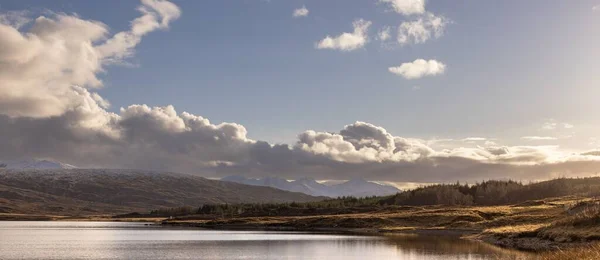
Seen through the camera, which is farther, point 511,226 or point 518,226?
point 511,226

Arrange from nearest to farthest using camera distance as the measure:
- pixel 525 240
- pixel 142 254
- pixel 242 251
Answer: pixel 142 254 < pixel 242 251 < pixel 525 240

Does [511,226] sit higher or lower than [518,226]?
lower

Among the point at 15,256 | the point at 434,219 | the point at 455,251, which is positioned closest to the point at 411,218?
the point at 434,219

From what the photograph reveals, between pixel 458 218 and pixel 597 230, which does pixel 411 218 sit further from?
pixel 597 230

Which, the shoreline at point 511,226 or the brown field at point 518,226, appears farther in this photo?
the shoreline at point 511,226

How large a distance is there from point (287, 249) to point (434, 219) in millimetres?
101507

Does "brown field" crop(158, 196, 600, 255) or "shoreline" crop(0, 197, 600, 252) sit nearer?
"brown field" crop(158, 196, 600, 255)

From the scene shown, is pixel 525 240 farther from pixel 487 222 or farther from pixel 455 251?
pixel 487 222

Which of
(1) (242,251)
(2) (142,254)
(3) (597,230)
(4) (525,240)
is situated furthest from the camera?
(4) (525,240)

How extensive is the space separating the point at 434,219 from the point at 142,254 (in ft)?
397


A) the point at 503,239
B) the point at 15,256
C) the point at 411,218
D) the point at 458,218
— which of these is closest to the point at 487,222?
the point at 458,218

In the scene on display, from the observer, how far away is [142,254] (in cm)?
9081

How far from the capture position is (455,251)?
93125 mm

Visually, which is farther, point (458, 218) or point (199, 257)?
point (458, 218)
